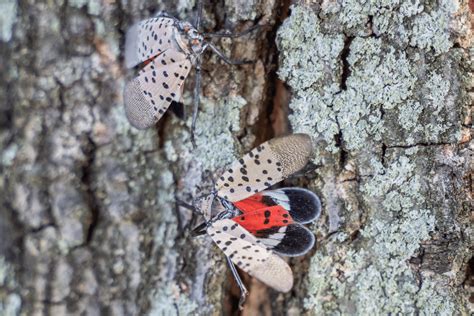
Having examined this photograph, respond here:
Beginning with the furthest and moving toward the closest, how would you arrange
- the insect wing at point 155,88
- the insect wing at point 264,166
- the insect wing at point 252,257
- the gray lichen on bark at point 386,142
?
1. the insect wing at point 155,88
2. the insect wing at point 252,257
3. the insect wing at point 264,166
4. the gray lichen on bark at point 386,142

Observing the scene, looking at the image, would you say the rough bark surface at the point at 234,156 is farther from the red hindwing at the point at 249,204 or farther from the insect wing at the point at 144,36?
the red hindwing at the point at 249,204

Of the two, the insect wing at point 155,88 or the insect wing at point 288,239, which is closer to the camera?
the insect wing at point 288,239

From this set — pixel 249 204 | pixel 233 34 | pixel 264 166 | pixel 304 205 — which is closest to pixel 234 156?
pixel 264 166

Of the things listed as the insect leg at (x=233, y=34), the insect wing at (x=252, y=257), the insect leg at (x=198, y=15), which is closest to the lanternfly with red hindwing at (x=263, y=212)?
the insect wing at (x=252, y=257)

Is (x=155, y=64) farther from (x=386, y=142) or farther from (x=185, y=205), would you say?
(x=386, y=142)

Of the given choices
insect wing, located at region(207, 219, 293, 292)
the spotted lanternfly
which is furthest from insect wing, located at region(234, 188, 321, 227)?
the spotted lanternfly

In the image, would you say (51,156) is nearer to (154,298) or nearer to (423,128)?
(154,298)

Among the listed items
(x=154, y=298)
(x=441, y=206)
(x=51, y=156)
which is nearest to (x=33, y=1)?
(x=51, y=156)
